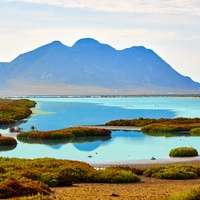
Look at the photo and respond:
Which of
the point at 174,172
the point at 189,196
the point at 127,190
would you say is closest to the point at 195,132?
the point at 174,172

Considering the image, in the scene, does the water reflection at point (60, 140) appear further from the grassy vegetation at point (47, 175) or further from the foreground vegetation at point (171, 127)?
the grassy vegetation at point (47, 175)

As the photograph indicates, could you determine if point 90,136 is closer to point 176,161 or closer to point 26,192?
point 176,161

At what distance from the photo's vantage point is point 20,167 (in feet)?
87.6

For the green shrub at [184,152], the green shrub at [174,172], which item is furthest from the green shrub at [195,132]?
the green shrub at [174,172]

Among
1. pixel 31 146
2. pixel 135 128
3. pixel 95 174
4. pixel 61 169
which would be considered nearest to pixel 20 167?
pixel 61 169

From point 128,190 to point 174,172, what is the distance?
218 inches

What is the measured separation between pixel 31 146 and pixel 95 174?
2353cm

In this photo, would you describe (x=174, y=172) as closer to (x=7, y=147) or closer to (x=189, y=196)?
(x=189, y=196)

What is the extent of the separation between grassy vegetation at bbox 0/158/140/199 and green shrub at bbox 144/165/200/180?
1.84 metres

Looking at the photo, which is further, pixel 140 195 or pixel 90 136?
pixel 90 136

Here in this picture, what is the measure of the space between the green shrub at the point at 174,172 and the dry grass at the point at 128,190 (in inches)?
31.4

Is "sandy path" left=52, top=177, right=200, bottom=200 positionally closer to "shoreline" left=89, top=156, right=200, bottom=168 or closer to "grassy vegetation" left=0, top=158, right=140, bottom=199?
"grassy vegetation" left=0, top=158, right=140, bottom=199

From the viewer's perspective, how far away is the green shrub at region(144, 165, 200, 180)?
2716cm

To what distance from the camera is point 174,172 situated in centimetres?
2733
